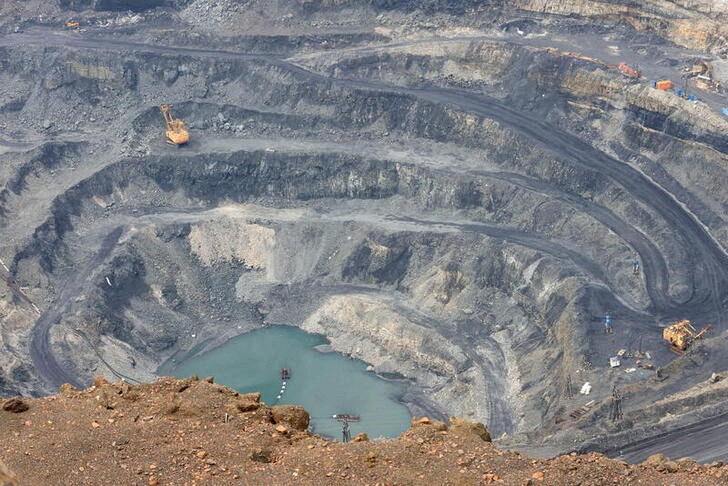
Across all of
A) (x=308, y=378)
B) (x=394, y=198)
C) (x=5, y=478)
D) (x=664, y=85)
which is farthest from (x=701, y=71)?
(x=5, y=478)

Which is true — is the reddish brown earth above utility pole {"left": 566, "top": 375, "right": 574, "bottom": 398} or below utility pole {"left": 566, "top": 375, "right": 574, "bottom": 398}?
below

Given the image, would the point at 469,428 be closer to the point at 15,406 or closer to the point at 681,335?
the point at 15,406

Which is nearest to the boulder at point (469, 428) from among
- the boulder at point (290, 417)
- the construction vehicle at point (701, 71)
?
the boulder at point (290, 417)

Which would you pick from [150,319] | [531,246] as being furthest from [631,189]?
[150,319]

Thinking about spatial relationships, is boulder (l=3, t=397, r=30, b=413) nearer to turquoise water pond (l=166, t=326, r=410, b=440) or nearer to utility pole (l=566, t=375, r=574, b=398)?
turquoise water pond (l=166, t=326, r=410, b=440)

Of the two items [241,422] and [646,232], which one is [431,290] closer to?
[646,232]

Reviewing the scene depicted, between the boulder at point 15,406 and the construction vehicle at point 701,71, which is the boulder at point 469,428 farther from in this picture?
the construction vehicle at point 701,71

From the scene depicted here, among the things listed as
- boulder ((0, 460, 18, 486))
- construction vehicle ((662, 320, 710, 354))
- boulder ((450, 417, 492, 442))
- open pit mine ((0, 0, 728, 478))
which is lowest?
boulder ((0, 460, 18, 486))

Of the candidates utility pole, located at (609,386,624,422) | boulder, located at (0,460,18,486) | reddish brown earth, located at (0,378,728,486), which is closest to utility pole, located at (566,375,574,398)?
utility pole, located at (609,386,624,422)
